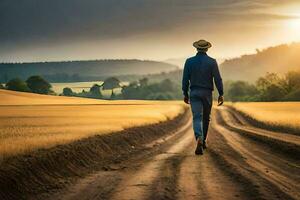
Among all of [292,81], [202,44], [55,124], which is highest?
[292,81]

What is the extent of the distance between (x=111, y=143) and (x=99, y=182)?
9292 mm

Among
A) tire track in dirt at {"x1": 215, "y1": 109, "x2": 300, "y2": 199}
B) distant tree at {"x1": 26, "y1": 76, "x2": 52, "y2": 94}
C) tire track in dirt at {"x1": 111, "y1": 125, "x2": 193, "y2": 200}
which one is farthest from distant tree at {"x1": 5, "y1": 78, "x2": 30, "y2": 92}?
tire track in dirt at {"x1": 111, "y1": 125, "x2": 193, "y2": 200}

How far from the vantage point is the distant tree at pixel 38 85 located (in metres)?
162

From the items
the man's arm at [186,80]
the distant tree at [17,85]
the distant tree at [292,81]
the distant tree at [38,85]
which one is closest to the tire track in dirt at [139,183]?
the man's arm at [186,80]

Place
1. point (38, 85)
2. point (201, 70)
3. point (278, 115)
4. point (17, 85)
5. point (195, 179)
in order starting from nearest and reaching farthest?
1. point (195, 179)
2. point (201, 70)
3. point (278, 115)
4. point (17, 85)
5. point (38, 85)

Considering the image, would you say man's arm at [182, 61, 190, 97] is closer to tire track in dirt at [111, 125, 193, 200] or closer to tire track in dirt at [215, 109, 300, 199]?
tire track in dirt at [215, 109, 300, 199]

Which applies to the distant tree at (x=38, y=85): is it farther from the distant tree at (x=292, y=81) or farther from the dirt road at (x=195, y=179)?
the dirt road at (x=195, y=179)

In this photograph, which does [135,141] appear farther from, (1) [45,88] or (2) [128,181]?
(1) [45,88]

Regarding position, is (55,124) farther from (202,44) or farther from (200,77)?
(202,44)

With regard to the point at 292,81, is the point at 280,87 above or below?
below

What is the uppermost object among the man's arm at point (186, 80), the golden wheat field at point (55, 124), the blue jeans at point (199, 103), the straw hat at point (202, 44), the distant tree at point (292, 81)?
the distant tree at point (292, 81)

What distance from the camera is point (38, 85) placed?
162 metres

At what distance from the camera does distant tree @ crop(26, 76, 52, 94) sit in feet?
531

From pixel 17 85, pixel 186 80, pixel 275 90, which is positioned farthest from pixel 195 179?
pixel 17 85
